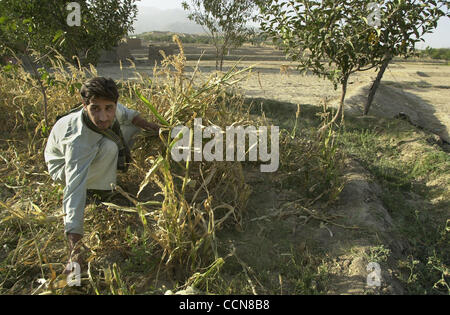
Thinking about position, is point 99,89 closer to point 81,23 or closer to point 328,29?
point 328,29

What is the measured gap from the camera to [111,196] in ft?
7.35

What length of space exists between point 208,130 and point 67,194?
1.00 metres

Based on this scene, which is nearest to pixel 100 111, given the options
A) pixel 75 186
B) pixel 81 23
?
pixel 75 186

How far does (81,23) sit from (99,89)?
3.95m

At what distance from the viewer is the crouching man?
174 cm

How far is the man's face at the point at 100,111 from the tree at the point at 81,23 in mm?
2492

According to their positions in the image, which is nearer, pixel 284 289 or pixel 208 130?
pixel 284 289

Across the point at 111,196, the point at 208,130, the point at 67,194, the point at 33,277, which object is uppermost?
the point at 208,130
